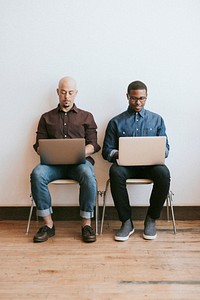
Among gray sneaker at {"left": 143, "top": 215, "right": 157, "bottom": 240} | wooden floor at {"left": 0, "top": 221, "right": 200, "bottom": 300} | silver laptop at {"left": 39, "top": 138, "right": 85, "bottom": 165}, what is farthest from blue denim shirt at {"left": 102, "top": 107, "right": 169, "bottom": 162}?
wooden floor at {"left": 0, "top": 221, "right": 200, "bottom": 300}

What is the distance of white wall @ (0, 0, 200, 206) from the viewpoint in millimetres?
3240

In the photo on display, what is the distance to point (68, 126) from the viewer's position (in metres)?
3.21

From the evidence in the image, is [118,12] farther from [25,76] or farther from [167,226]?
[167,226]

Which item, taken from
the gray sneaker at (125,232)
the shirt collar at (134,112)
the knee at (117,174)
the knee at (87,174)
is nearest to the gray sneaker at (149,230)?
the gray sneaker at (125,232)

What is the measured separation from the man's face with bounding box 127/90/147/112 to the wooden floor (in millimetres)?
1014

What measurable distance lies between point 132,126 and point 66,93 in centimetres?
60

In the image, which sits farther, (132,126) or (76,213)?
(76,213)

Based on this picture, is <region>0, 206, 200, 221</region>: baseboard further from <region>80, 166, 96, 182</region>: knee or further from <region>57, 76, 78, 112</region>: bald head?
<region>57, 76, 78, 112</region>: bald head

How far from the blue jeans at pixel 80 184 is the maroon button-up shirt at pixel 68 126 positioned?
256 millimetres

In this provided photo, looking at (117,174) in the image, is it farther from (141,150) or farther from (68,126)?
(68,126)

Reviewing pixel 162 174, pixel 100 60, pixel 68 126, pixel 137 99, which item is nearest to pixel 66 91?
pixel 68 126

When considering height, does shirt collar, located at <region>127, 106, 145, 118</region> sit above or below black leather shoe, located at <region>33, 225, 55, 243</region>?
above

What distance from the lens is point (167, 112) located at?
3.36 meters

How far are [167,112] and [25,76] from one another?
126 centimetres
